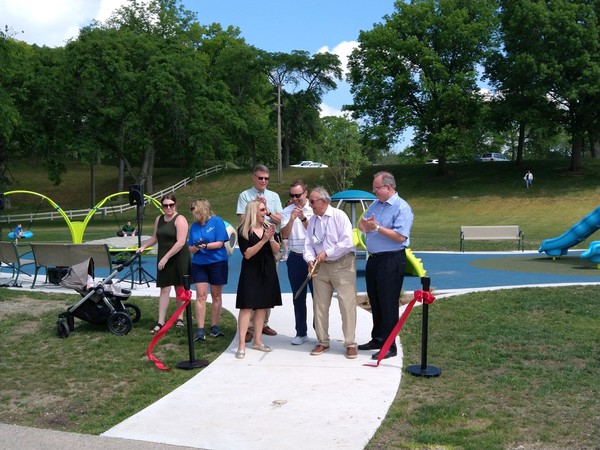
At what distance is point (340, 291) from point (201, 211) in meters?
1.96

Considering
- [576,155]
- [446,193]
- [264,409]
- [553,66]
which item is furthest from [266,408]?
[576,155]

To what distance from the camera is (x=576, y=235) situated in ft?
50.9

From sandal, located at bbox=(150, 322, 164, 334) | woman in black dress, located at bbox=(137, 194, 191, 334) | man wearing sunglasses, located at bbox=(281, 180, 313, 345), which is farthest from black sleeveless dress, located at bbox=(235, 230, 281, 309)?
sandal, located at bbox=(150, 322, 164, 334)

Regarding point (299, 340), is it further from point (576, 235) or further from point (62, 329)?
point (576, 235)

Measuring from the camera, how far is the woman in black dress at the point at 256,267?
6.82 m

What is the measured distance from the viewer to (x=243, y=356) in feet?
22.3

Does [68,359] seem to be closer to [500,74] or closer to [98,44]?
[98,44]

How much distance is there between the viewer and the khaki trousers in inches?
266

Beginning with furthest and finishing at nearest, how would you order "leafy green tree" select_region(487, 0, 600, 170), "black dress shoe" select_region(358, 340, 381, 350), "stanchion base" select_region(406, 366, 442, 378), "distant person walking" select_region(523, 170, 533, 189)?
1. "distant person walking" select_region(523, 170, 533, 189)
2. "leafy green tree" select_region(487, 0, 600, 170)
3. "black dress shoe" select_region(358, 340, 381, 350)
4. "stanchion base" select_region(406, 366, 442, 378)

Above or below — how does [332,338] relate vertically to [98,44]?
below

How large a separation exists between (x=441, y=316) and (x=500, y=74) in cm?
4175

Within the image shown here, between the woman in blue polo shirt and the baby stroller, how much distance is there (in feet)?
3.27

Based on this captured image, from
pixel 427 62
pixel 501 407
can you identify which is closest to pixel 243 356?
pixel 501 407

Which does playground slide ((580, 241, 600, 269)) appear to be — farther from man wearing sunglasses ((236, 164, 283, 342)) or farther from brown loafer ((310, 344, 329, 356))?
brown loafer ((310, 344, 329, 356))
